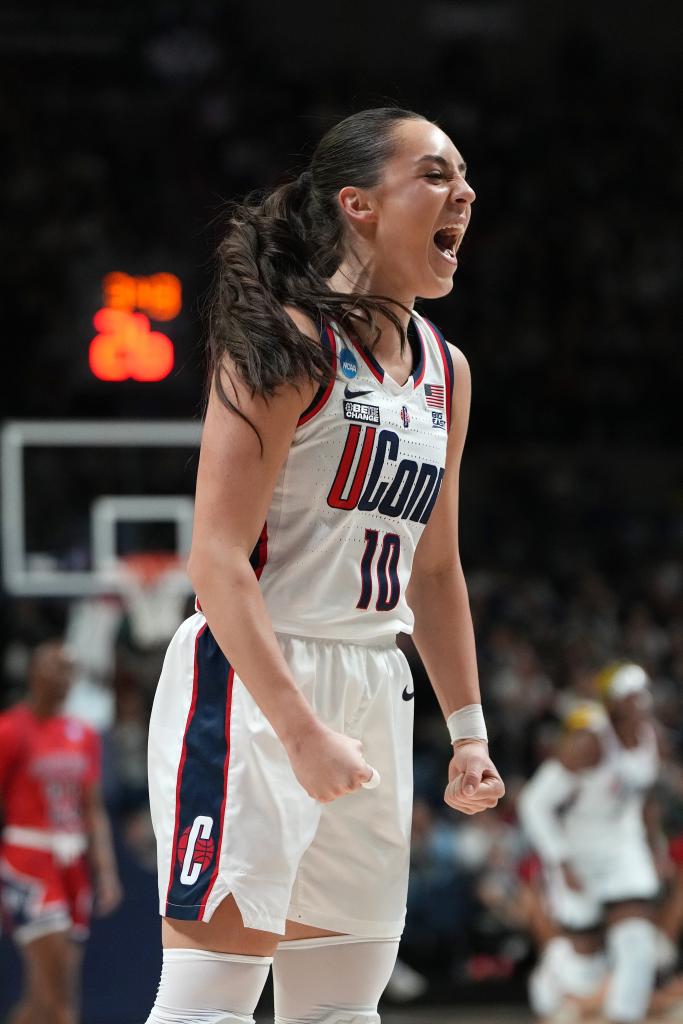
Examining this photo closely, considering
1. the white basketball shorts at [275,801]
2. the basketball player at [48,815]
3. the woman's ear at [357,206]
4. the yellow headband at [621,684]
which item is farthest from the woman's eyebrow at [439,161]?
the yellow headband at [621,684]

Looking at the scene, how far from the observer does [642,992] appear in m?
7.84

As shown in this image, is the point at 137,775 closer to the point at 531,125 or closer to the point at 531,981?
the point at 531,981

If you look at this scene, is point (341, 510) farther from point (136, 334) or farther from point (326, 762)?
point (136, 334)

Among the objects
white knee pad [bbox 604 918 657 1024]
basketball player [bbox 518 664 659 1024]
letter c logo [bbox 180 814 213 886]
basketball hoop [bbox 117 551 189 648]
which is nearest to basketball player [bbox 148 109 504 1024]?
letter c logo [bbox 180 814 213 886]

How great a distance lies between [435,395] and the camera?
257 centimetres

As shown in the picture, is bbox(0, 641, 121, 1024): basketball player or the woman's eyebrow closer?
the woman's eyebrow

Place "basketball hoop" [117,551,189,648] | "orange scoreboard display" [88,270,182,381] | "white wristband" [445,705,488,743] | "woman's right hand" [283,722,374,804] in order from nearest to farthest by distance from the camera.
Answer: "woman's right hand" [283,722,374,804]
"white wristband" [445,705,488,743]
"orange scoreboard display" [88,270,182,381]
"basketball hoop" [117,551,189,648]

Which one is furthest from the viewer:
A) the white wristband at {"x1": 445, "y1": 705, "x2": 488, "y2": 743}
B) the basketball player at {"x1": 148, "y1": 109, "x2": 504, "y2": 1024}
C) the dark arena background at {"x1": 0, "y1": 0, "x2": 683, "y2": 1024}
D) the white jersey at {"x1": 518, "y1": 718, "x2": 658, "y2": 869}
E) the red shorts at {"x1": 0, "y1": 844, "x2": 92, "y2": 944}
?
the dark arena background at {"x1": 0, "y1": 0, "x2": 683, "y2": 1024}

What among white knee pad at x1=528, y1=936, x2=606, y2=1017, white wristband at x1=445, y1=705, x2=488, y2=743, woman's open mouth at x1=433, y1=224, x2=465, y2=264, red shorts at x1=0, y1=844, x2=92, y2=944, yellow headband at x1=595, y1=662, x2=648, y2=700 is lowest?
white knee pad at x1=528, y1=936, x2=606, y2=1017

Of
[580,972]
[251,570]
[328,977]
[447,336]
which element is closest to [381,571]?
[251,570]

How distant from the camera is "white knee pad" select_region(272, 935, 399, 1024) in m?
2.40

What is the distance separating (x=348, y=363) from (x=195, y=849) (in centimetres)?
80

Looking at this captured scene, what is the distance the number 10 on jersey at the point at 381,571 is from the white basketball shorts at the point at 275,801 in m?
0.08

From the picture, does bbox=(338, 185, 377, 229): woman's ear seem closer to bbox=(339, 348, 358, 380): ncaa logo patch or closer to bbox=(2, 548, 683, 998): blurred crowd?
bbox=(339, 348, 358, 380): ncaa logo patch
